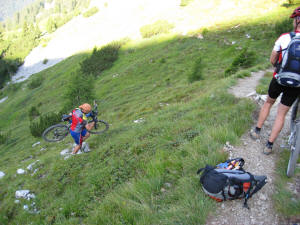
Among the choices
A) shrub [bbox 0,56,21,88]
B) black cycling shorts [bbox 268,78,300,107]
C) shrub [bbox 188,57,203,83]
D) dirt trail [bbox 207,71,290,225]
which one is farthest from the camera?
shrub [bbox 0,56,21,88]

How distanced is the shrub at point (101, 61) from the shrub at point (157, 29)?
26.3 feet

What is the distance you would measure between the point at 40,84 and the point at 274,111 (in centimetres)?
6223

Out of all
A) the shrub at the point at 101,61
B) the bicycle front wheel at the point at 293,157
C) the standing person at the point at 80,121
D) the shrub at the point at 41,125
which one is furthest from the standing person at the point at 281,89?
the shrub at the point at 101,61

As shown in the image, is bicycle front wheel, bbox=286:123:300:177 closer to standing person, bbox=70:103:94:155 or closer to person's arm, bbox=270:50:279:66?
person's arm, bbox=270:50:279:66

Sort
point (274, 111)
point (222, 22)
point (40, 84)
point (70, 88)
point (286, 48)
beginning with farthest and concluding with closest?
point (40, 84) < point (222, 22) < point (70, 88) < point (274, 111) < point (286, 48)

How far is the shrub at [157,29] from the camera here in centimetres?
4576

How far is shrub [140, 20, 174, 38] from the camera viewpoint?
45756mm

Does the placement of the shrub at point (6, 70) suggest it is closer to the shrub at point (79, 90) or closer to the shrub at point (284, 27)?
the shrub at point (79, 90)

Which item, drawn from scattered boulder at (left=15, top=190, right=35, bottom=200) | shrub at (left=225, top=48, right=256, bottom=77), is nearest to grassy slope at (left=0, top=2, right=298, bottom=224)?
scattered boulder at (left=15, top=190, right=35, bottom=200)

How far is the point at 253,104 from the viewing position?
694 centimetres

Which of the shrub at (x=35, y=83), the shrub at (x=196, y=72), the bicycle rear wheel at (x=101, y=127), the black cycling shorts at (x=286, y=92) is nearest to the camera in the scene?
the black cycling shorts at (x=286, y=92)

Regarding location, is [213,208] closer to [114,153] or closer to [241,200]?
[241,200]

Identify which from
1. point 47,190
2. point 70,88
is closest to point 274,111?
point 47,190

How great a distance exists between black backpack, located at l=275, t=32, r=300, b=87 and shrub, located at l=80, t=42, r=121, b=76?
41659mm
